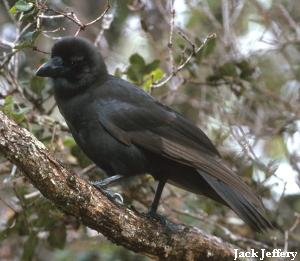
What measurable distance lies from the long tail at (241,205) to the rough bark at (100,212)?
29cm

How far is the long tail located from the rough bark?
29 centimetres

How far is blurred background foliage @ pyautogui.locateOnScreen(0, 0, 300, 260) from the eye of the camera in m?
4.75

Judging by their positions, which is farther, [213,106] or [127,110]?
[213,106]

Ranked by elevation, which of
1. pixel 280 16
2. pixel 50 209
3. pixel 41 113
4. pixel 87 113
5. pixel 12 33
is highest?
pixel 280 16

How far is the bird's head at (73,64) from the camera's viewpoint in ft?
14.3

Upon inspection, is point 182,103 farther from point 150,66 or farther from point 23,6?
point 23,6

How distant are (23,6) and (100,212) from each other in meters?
1.26

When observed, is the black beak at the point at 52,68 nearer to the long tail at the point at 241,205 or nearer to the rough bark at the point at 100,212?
the rough bark at the point at 100,212

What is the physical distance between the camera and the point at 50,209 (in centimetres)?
464

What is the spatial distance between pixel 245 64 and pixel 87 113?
1.47 m

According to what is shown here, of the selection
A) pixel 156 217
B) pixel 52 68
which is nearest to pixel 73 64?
pixel 52 68

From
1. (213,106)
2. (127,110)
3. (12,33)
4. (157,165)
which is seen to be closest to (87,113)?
(127,110)

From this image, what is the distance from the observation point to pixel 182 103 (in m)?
6.47

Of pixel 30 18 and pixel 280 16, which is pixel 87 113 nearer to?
pixel 30 18
